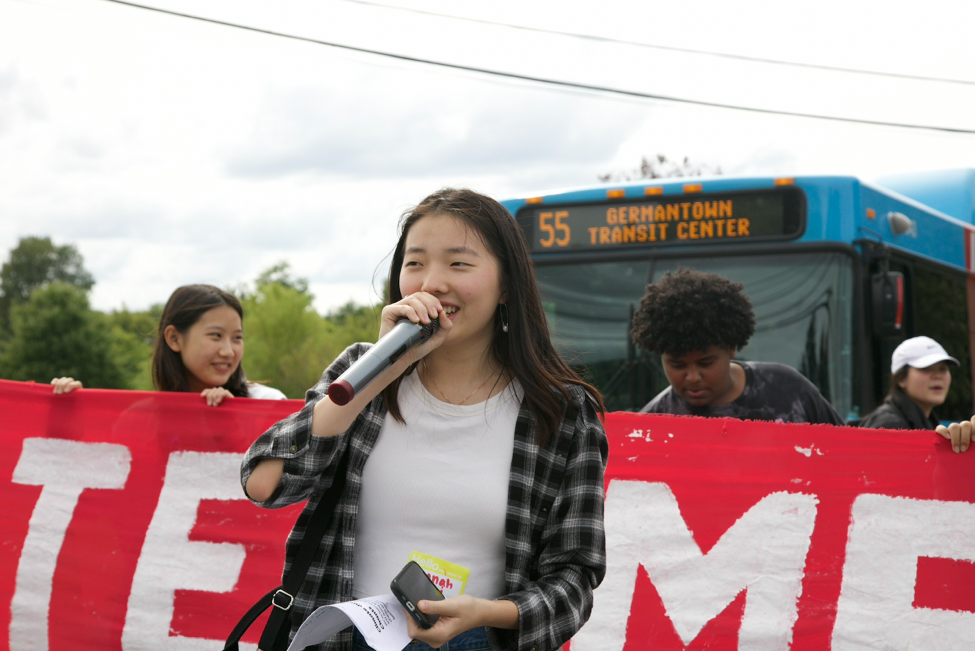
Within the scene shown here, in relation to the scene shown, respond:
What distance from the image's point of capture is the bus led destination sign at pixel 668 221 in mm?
5883

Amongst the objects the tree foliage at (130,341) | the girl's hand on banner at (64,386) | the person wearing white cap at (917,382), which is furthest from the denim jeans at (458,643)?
the tree foliage at (130,341)

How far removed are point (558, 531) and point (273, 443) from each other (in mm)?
613

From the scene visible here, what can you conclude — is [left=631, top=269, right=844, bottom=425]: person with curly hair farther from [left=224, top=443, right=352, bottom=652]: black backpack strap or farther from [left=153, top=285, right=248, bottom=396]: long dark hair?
[left=224, top=443, right=352, bottom=652]: black backpack strap

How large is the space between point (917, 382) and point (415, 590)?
4.23 meters

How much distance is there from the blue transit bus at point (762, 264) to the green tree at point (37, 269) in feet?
216

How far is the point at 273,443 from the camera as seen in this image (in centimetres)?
183

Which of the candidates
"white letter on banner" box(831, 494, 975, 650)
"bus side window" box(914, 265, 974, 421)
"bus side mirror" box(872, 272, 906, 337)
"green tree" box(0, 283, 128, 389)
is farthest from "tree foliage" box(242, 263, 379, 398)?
"white letter on banner" box(831, 494, 975, 650)

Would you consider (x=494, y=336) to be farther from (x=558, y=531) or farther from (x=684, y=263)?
(x=684, y=263)

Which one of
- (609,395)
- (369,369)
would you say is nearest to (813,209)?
(609,395)

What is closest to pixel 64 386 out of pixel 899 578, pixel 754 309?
pixel 899 578

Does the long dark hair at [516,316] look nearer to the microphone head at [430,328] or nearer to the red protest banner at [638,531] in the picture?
the microphone head at [430,328]

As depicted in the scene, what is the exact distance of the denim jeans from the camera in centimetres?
183

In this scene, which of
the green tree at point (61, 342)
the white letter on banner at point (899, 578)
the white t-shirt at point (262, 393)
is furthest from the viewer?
the green tree at point (61, 342)

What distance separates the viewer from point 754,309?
224 inches
